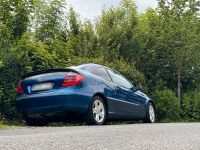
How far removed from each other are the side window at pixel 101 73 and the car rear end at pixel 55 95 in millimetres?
746

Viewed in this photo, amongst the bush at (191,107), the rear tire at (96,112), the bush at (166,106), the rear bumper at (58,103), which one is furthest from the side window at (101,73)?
the bush at (191,107)

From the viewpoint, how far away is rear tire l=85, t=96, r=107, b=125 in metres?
10.5

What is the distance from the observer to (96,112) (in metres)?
10.7

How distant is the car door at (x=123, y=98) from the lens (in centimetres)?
1155

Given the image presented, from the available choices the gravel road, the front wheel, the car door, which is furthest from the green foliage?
the gravel road

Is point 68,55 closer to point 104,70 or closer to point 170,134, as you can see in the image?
point 104,70

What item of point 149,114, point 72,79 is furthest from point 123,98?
point 72,79

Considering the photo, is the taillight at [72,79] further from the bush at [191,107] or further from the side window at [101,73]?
the bush at [191,107]

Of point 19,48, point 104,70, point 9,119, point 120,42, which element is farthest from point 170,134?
point 120,42

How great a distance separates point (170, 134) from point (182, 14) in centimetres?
1413

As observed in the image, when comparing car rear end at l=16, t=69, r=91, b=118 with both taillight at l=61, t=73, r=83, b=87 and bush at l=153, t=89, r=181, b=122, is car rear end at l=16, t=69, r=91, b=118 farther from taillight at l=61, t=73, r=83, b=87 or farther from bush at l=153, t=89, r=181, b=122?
bush at l=153, t=89, r=181, b=122

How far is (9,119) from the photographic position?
1272cm

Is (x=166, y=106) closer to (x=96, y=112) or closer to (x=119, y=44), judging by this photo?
(x=119, y=44)

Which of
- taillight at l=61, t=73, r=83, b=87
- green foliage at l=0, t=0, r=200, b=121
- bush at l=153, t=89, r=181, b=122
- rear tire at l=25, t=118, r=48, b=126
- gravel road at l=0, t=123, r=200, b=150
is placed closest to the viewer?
gravel road at l=0, t=123, r=200, b=150
